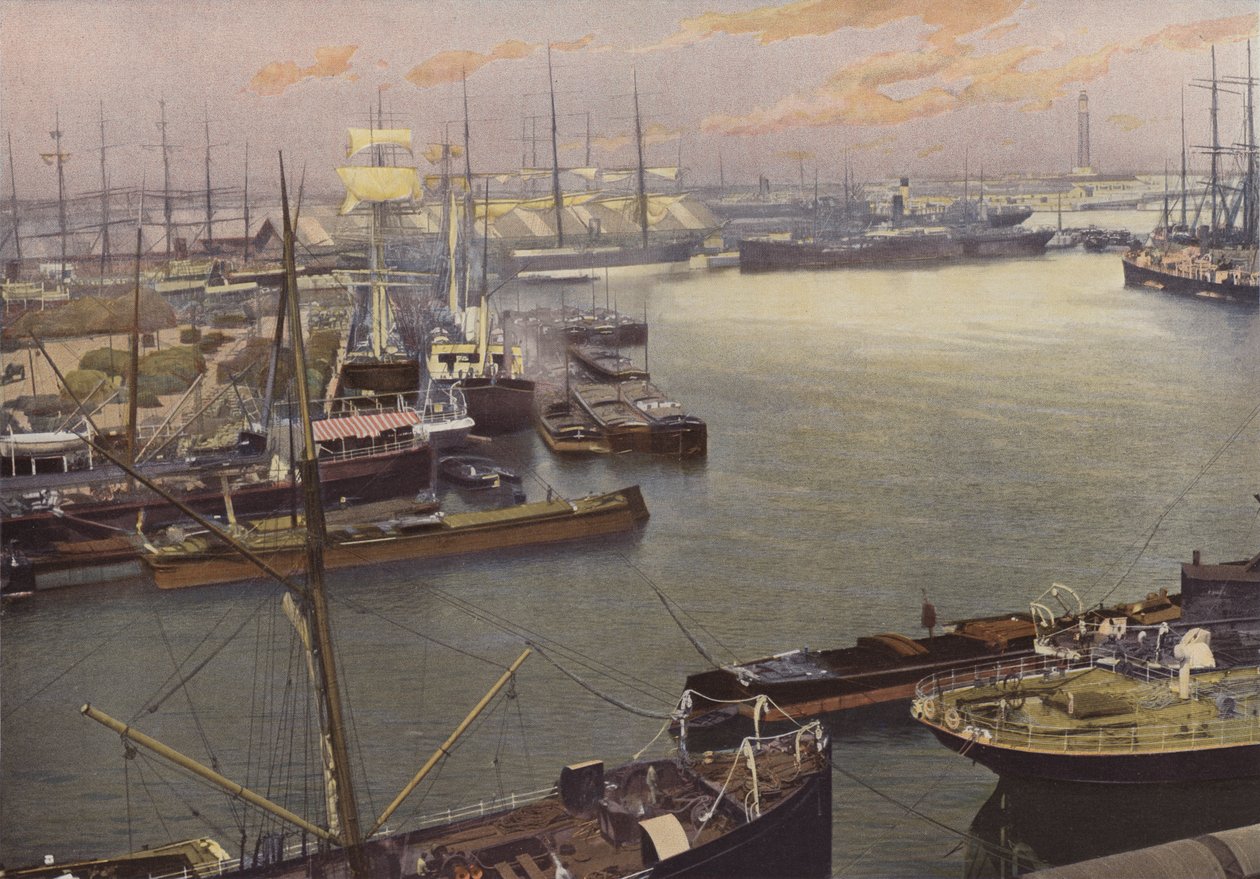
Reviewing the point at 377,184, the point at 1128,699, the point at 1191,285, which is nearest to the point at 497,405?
the point at 377,184

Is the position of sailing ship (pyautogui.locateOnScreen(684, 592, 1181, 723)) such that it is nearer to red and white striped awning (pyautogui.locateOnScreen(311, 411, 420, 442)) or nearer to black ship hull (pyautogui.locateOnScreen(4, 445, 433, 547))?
black ship hull (pyautogui.locateOnScreen(4, 445, 433, 547))

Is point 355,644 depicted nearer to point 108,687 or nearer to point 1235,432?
point 108,687

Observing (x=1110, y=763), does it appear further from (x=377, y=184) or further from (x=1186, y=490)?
(x=377, y=184)

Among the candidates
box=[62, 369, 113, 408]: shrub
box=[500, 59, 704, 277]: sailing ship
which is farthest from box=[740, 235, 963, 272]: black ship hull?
box=[62, 369, 113, 408]: shrub

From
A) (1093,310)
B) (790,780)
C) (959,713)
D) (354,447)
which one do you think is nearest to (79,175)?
(354,447)

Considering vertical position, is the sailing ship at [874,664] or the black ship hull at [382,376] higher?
the black ship hull at [382,376]

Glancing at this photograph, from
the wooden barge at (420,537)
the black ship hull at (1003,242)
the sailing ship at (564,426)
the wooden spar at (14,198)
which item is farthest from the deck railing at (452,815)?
the black ship hull at (1003,242)

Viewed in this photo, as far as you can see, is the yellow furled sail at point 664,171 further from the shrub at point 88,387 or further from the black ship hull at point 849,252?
the shrub at point 88,387
